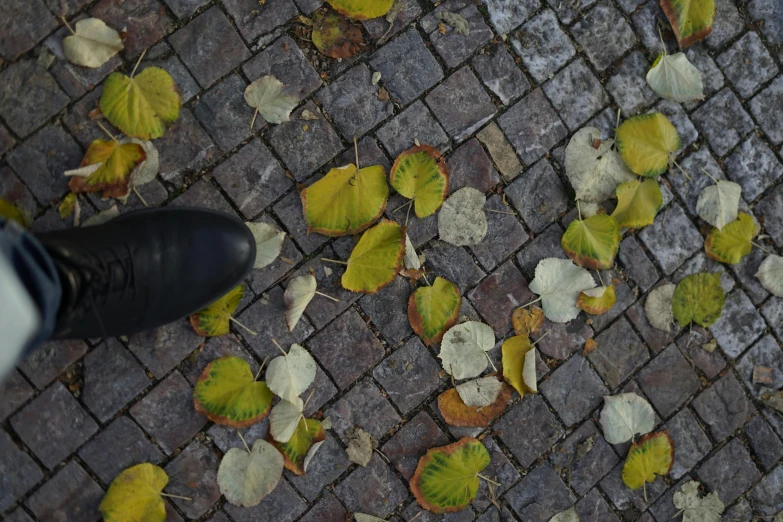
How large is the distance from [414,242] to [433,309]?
0.25 metres

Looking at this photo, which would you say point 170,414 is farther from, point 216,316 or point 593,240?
point 593,240

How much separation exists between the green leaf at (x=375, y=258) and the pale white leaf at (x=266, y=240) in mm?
247

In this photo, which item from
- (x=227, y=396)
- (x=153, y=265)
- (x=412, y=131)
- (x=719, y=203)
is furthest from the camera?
(x=719, y=203)

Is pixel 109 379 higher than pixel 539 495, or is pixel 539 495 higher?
pixel 109 379

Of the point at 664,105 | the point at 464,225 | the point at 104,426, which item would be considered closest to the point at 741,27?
the point at 664,105

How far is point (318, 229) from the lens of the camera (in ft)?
6.72

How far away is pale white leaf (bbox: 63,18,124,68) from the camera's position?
193 centimetres

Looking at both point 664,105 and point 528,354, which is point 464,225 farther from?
point 664,105

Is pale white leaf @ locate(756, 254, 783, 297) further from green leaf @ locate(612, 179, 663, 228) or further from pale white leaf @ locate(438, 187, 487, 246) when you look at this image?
pale white leaf @ locate(438, 187, 487, 246)

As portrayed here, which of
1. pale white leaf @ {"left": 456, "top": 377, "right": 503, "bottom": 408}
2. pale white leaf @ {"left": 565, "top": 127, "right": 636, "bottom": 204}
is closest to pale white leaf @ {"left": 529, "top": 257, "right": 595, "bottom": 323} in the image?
pale white leaf @ {"left": 565, "top": 127, "right": 636, "bottom": 204}

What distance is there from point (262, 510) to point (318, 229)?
99cm

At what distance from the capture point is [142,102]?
197cm

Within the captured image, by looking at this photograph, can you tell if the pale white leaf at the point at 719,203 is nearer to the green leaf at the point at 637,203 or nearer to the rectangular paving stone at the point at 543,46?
the green leaf at the point at 637,203

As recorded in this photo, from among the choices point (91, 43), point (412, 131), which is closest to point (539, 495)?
point (412, 131)
